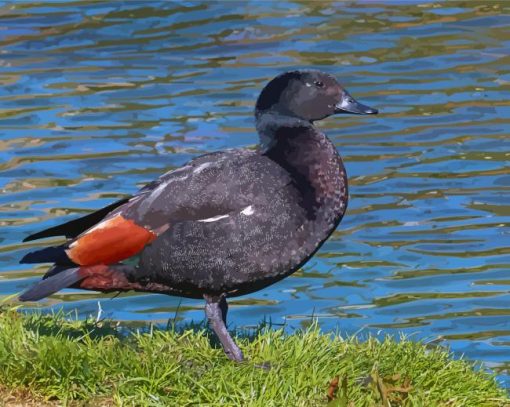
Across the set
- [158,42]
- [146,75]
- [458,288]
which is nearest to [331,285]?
[458,288]

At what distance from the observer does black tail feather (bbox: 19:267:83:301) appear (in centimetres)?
729

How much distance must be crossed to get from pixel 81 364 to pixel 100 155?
7.86 meters

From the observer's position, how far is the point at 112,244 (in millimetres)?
7293

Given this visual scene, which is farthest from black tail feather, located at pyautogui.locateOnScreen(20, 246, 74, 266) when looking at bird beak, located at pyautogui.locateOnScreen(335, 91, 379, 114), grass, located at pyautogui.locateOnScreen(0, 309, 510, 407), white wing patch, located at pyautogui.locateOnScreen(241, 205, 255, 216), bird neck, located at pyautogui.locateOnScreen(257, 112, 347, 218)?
bird beak, located at pyautogui.locateOnScreen(335, 91, 379, 114)

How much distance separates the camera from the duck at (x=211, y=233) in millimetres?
7270

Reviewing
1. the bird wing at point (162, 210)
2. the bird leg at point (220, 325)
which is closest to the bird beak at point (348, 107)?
the bird wing at point (162, 210)

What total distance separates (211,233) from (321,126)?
8.47 metres

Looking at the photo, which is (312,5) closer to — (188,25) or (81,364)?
(188,25)

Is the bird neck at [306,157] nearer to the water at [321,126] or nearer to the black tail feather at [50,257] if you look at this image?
the black tail feather at [50,257]

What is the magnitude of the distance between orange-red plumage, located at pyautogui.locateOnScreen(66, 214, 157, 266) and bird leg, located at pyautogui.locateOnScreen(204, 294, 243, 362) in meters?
0.46

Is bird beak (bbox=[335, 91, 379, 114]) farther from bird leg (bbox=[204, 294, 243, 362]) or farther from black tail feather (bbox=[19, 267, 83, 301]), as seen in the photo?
black tail feather (bbox=[19, 267, 83, 301])

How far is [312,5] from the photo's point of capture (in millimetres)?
20234

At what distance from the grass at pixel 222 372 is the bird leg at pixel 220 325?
6cm

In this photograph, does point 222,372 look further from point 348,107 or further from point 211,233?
point 348,107
